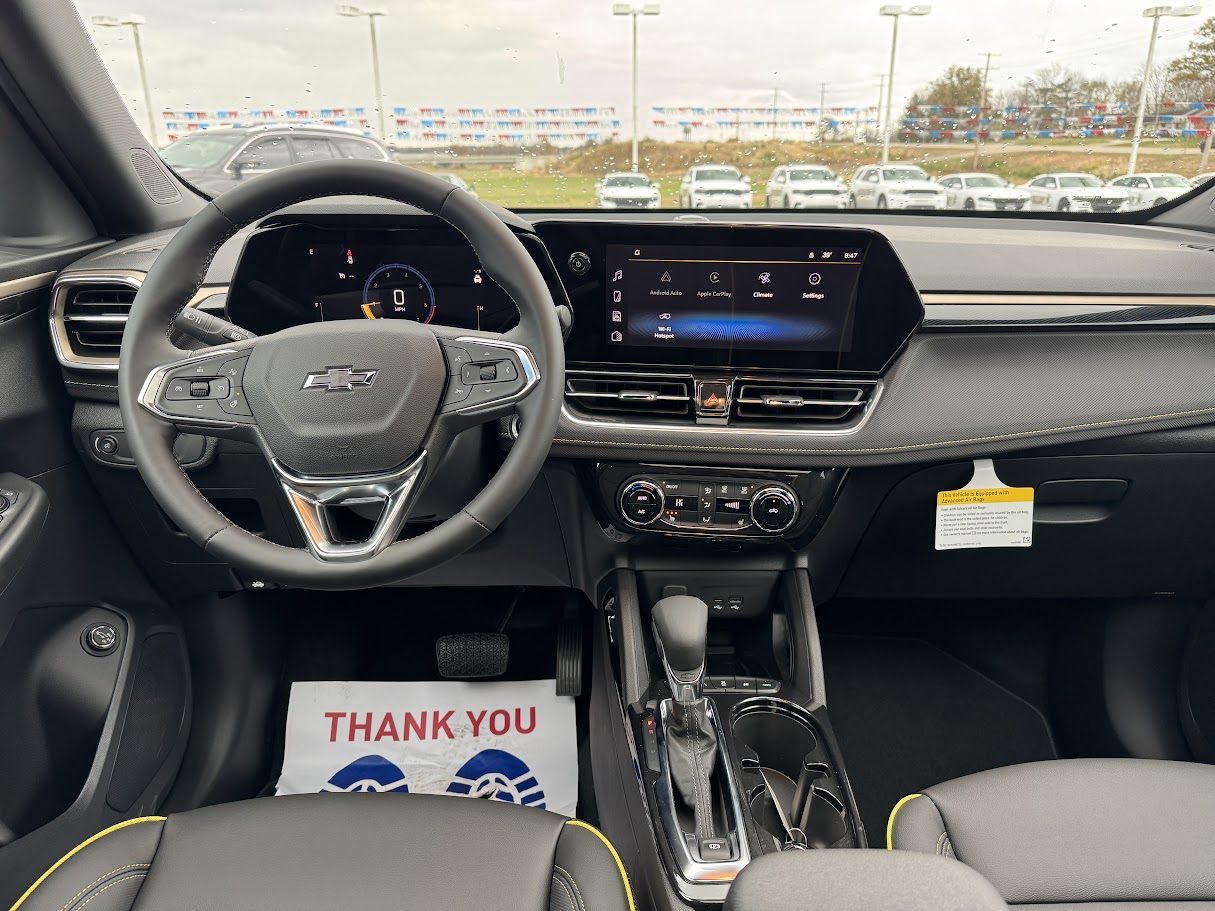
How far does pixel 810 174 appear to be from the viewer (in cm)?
169

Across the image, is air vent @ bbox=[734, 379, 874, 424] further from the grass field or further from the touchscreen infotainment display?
the grass field

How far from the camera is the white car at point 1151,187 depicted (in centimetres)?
173

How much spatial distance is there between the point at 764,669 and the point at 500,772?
2.34 feet

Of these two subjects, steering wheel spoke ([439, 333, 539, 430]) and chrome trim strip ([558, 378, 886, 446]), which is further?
chrome trim strip ([558, 378, 886, 446])

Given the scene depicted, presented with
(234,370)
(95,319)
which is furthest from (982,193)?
(95,319)

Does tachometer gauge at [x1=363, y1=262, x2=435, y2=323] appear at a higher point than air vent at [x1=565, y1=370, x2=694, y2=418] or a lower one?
higher

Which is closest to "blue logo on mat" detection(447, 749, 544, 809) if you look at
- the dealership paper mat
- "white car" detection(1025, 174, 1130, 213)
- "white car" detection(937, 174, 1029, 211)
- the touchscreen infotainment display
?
the dealership paper mat

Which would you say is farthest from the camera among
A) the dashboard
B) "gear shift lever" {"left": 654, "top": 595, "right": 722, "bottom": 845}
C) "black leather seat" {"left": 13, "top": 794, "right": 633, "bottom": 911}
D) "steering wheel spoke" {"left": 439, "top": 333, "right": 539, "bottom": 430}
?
the dashboard

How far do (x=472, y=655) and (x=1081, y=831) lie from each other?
1.41 metres

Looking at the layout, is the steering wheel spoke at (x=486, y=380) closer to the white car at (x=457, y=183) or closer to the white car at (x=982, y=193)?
the white car at (x=457, y=183)

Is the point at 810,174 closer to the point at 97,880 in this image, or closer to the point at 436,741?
the point at 436,741

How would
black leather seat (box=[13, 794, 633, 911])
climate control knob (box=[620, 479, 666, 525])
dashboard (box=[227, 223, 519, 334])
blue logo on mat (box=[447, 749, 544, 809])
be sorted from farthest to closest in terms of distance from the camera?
blue logo on mat (box=[447, 749, 544, 809])
climate control knob (box=[620, 479, 666, 525])
dashboard (box=[227, 223, 519, 334])
black leather seat (box=[13, 794, 633, 911])

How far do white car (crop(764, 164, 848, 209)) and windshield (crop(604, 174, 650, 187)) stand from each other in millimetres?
256

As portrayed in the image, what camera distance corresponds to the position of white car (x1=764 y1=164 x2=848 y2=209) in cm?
166
